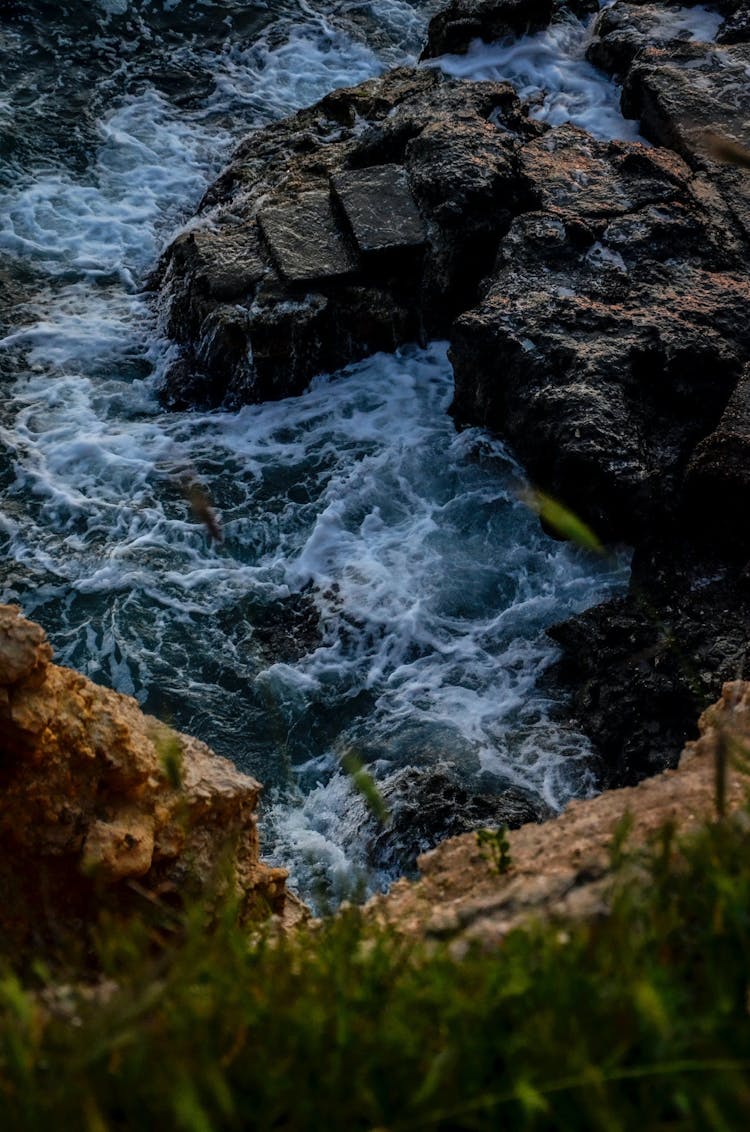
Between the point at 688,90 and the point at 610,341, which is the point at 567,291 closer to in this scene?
the point at 610,341

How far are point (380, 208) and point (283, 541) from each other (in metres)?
2.71

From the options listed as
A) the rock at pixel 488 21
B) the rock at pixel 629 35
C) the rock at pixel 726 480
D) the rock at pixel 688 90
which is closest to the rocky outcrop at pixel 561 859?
the rock at pixel 726 480

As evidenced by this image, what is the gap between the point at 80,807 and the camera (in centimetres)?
344

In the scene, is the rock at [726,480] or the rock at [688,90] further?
the rock at [688,90]

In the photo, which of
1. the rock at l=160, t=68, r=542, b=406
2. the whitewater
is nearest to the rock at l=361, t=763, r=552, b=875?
the whitewater

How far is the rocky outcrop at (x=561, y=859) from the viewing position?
2.23 m

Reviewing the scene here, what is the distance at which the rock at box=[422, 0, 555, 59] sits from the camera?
9.73 meters

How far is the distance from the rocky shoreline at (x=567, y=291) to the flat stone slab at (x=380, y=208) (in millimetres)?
18

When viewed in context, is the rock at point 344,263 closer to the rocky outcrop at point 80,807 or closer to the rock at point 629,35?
the rock at point 629,35

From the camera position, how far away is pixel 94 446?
7324mm

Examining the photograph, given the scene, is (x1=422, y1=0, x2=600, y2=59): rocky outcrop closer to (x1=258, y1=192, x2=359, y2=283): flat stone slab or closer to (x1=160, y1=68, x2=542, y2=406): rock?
(x1=160, y1=68, x2=542, y2=406): rock

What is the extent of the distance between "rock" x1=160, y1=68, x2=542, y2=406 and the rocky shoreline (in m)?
0.02

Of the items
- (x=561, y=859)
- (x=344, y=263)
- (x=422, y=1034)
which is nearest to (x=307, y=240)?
(x=344, y=263)

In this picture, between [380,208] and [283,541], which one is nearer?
[283,541]
